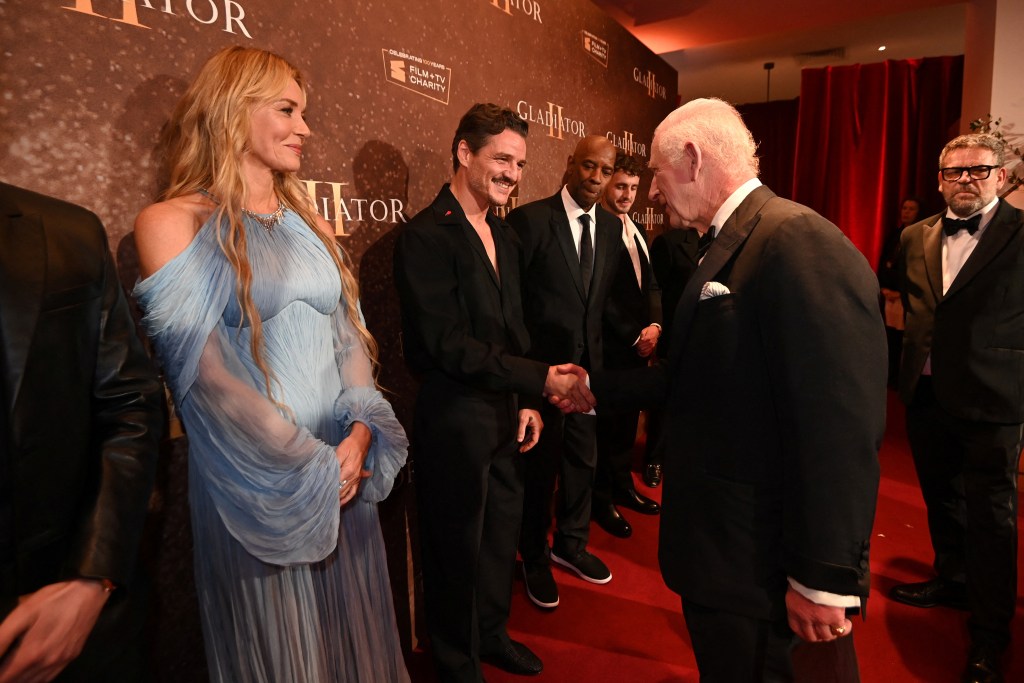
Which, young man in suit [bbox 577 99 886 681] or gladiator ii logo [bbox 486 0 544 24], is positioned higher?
gladiator ii logo [bbox 486 0 544 24]

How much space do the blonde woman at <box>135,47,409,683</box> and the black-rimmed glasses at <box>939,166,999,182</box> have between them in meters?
2.58

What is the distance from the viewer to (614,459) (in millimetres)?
3688

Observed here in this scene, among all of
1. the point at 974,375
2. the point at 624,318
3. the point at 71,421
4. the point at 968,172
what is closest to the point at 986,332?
the point at 974,375

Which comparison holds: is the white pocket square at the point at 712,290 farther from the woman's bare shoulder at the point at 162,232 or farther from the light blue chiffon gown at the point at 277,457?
the woman's bare shoulder at the point at 162,232

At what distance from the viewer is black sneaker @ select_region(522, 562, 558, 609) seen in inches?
108

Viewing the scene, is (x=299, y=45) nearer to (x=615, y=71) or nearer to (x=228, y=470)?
(x=228, y=470)

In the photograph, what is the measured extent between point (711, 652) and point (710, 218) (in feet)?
3.40

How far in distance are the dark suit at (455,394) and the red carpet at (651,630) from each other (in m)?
0.53

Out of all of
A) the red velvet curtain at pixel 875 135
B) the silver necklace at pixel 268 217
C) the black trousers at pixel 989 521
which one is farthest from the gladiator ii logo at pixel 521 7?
the red velvet curtain at pixel 875 135

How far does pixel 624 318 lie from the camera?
3.29 meters

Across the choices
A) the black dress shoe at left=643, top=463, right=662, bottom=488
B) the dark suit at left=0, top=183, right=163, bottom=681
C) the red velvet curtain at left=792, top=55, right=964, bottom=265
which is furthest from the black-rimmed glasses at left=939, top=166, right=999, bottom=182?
the red velvet curtain at left=792, top=55, right=964, bottom=265

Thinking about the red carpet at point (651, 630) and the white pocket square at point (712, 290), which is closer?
the white pocket square at point (712, 290)

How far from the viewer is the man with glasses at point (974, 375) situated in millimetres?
2268

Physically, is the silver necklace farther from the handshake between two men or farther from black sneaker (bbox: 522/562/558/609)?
black sneaker (bbox: 522/562/558/609)
